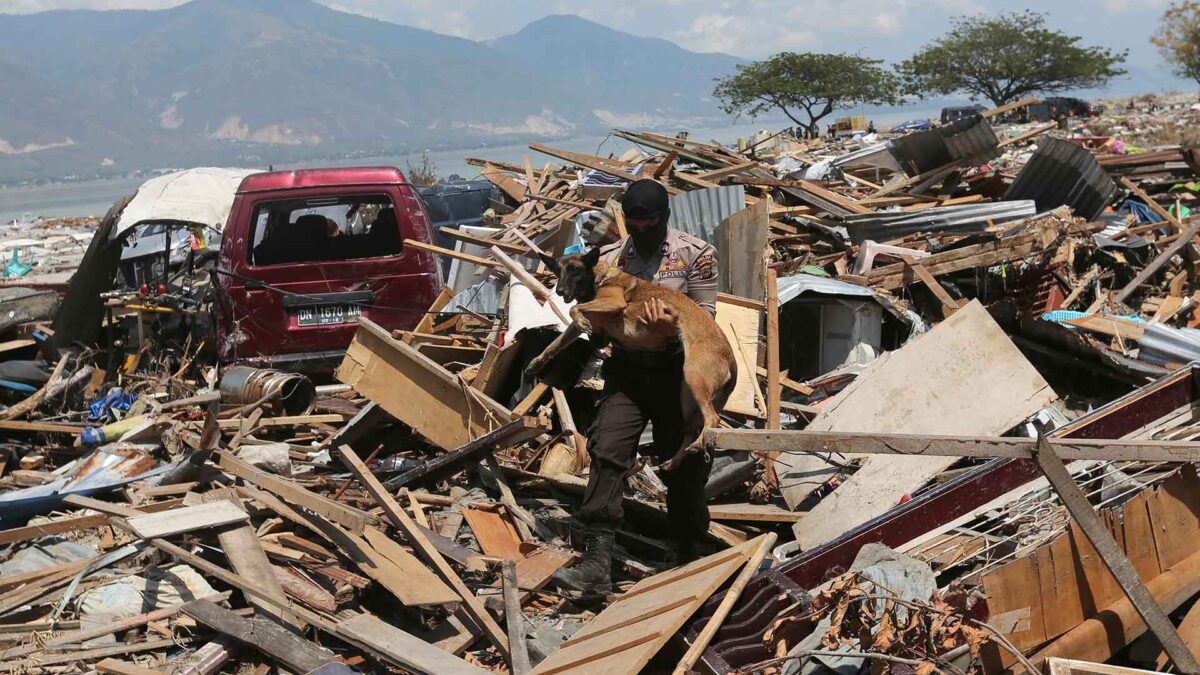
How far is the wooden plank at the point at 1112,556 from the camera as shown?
3268mm

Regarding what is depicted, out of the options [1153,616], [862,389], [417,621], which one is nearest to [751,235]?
[862,389]

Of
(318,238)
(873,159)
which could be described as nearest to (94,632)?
(318,238)

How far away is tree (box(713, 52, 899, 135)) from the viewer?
55.9 m

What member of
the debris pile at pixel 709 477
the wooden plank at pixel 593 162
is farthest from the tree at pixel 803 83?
the debris pile at pixel 709 477

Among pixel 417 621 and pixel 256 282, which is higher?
pixel 256 282

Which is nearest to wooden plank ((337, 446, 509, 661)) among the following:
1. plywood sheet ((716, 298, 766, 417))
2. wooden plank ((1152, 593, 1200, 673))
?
plywood sheet ((716, 298, 766, 417))

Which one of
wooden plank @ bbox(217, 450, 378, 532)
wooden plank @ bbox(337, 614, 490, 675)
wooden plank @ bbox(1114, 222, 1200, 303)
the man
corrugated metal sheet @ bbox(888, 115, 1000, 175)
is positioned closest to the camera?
wooden plank @ bbox(337, 614, 490, 675)

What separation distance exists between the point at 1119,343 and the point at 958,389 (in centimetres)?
304

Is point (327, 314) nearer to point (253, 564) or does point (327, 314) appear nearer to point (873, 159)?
point (253, 564)

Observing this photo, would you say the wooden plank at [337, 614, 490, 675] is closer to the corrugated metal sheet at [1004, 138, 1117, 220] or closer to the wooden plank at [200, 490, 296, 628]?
the wooden plank at [200, 490, 296, 628]

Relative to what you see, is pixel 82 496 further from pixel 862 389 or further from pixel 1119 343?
pixel 1119 343

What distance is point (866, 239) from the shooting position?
10312 millimetres

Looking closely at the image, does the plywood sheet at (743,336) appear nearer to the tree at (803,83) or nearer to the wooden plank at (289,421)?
the wooden plank at (289,421)

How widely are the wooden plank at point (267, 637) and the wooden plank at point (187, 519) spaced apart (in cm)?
42
